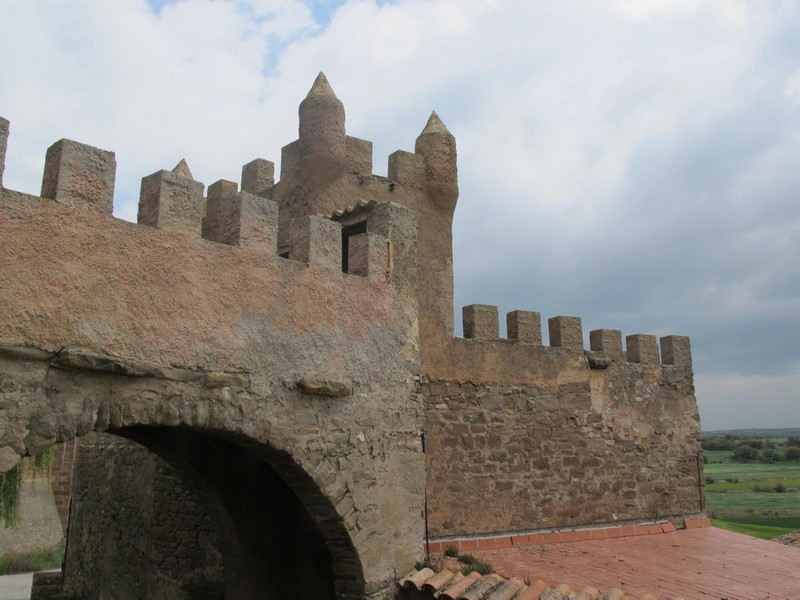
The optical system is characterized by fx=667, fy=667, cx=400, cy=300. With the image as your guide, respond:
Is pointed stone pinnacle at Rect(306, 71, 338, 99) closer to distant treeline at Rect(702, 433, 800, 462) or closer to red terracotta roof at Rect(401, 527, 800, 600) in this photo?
red terracotta roof at Rect(401, 527, 800, 600)

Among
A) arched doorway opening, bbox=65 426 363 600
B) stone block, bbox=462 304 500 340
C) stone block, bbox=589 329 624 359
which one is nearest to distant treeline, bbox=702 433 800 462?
stone block, bbox=589 329 624 359

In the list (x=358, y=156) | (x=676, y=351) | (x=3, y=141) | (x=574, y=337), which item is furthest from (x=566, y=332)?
(x=3, y=141)

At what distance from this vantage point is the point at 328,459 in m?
5.45

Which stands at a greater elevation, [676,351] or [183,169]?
[183,169]

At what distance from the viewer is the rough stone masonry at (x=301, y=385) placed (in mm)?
4293

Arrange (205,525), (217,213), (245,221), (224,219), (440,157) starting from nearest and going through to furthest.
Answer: (245,221), (224,219), (217,213), (205,525), (440,157)

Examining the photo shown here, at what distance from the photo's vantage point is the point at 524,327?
347 inches

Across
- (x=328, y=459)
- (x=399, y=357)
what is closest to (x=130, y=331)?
(x=328, y=459)

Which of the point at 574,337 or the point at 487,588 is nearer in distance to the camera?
the point at 487,588

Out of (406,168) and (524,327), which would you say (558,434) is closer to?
(524,327)

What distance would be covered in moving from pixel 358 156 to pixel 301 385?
4.35 metres

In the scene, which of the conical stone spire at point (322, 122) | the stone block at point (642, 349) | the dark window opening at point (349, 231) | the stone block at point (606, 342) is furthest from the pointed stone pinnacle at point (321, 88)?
the stone block at point (642, 349)

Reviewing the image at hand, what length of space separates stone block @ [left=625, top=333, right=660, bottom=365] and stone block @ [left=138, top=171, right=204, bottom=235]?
7.40 m

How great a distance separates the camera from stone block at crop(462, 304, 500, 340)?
8406 millimetres
